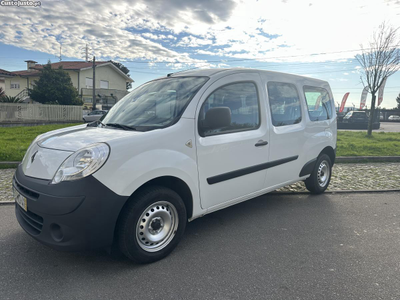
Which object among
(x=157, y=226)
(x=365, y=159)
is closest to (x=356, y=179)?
(x=365, y=159)

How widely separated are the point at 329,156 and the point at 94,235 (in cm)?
444

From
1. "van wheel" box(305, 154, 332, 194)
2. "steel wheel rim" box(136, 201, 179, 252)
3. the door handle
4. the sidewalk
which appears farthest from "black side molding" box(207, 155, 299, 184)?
the sidewalk

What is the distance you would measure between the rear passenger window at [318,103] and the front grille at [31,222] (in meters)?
4.04

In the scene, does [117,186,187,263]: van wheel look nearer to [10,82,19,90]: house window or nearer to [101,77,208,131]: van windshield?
[101,77,208,131]: van windshield

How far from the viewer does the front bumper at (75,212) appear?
2500 mm

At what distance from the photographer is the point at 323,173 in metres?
5.52

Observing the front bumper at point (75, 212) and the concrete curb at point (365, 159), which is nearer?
the front bumper at point (75, 212)

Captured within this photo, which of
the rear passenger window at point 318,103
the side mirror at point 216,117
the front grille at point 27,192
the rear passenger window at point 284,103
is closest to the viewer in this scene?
the front grille at point 27,192

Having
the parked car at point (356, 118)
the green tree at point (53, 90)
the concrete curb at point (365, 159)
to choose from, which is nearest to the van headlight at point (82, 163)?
the concrete curb at point (365, 159)

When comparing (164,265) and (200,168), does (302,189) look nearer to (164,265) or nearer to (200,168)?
(200,168)

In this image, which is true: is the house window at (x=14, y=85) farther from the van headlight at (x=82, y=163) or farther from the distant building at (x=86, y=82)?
the van headlight at (x=82, y=163)

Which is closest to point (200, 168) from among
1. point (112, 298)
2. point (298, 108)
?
point (112, 298)

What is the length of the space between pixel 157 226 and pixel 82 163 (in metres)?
0.96

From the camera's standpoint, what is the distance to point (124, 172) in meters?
2.67
